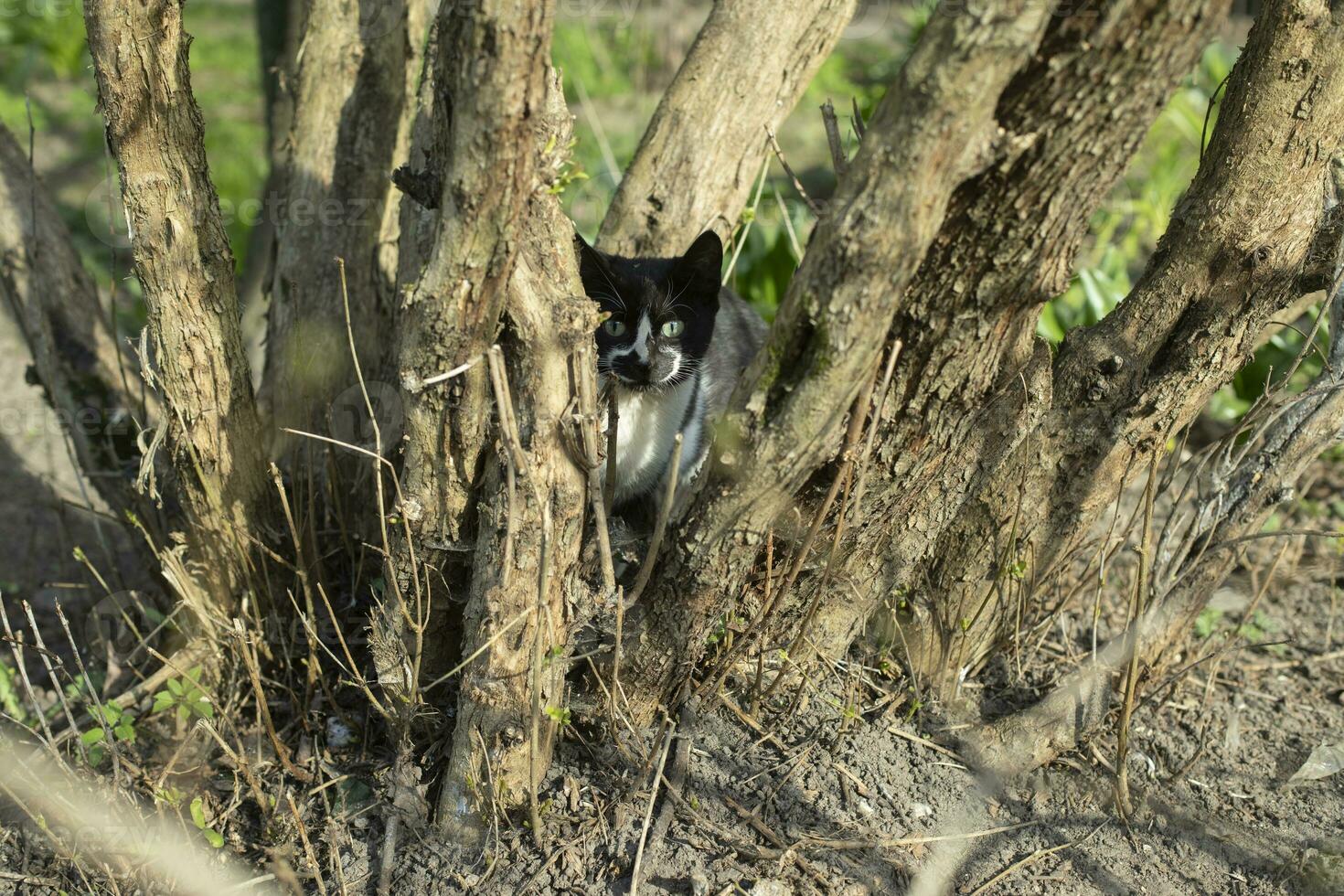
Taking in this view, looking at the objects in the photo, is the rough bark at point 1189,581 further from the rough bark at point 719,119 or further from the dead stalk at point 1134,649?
the rough bark at point 719,119

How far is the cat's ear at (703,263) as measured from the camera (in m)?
2.47

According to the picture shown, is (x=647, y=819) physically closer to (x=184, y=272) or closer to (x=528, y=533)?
(x=528, y=533)

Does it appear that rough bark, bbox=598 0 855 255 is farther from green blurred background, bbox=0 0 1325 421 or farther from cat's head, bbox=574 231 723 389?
green blurred background, bbox=0 0 1325 421

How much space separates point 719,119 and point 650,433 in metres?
0.89

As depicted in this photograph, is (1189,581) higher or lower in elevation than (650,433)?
lower

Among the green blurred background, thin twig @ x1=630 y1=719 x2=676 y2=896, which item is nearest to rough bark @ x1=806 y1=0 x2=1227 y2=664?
thin twig @ x1=630 y1=719 x2=676 y2=896

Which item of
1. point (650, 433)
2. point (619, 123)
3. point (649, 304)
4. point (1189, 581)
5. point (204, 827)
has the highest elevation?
point (649, 304)

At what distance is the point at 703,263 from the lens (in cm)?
253

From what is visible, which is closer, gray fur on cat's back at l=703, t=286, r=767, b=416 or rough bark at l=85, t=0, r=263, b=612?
rough bark at l=85, t=0, r=263, b=612

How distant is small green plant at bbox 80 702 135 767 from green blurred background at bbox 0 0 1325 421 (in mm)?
2674

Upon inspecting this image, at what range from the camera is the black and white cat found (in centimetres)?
248

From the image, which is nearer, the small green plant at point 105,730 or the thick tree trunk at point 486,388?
the thick tree trunk at point 486,388

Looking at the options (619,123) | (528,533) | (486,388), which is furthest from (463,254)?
(619,123)

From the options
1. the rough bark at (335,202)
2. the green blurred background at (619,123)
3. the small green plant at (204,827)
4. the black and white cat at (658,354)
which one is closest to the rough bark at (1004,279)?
the black and white cat at (658,354)
